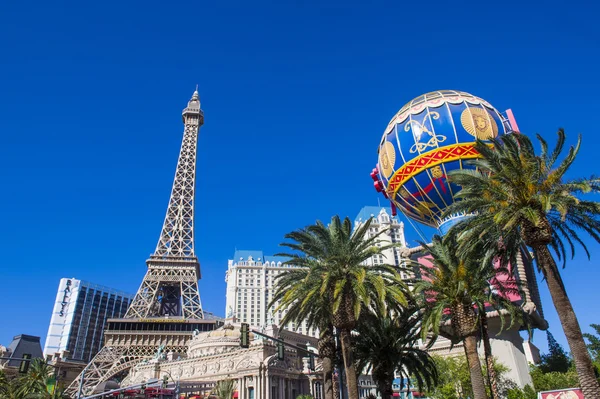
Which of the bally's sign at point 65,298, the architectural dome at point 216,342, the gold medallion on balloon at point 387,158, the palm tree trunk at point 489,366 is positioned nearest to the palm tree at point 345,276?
the palm tree trunk at point 489,366

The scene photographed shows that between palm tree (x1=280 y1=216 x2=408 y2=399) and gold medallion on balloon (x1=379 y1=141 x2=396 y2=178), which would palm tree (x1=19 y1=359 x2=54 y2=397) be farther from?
gold medallion on balloon (x1=379 y1=141 x2=396 y2=178)

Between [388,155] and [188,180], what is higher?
[188,180]

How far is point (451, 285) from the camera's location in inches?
921

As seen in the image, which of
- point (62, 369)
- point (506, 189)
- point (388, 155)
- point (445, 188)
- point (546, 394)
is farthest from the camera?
point (62, 369)

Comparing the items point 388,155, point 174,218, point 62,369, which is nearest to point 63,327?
point 62,369

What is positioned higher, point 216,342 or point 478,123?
point 478,123

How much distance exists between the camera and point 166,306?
94688mm

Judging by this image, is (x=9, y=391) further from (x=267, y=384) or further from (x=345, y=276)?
(x=345, y=276)

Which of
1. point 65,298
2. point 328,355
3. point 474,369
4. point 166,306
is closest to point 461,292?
point 474,369

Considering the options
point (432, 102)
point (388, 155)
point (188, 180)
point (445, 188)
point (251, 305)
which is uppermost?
point (188, 180)

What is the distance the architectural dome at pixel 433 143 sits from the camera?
36.3 metres

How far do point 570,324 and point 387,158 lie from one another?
25229 millimetres

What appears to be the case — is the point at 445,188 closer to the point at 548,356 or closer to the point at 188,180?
the point at 548,356

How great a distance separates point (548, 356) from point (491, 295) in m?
45.2
